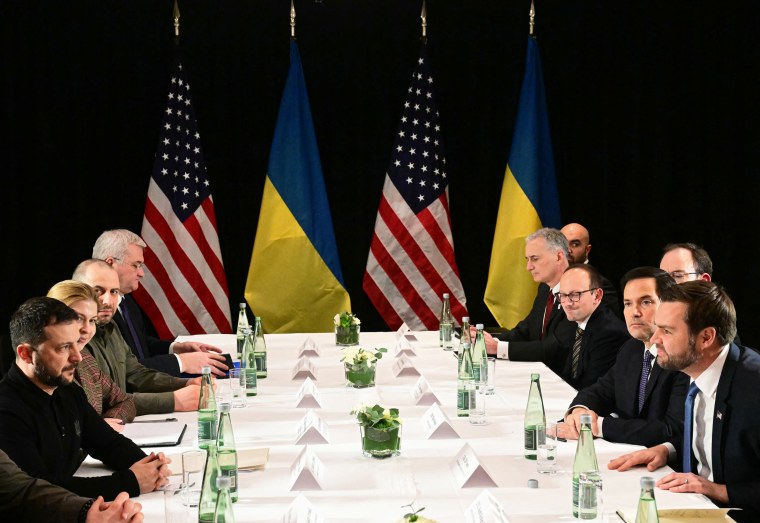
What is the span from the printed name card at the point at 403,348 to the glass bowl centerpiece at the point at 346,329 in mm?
239

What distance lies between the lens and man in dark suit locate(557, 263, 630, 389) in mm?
4266

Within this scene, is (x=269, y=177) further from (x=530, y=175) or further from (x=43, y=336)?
(x=43, y=336)

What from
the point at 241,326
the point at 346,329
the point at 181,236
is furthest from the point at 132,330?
the point at 181,236

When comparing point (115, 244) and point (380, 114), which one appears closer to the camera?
point (115, 244)

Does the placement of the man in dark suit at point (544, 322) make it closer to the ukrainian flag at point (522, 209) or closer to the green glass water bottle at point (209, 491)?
the ukrainian flag at point (522, 209)

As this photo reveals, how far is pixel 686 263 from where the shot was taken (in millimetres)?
4742

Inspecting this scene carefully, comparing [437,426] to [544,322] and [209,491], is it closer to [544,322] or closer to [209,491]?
[209,491]

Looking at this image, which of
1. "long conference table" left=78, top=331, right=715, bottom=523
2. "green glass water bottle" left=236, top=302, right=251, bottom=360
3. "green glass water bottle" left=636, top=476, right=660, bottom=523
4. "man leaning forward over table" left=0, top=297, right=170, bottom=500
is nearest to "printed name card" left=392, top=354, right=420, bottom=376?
"long conference table" left=78, top=331, right=715, bottom=523

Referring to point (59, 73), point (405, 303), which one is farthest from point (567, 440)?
point (59, 73)

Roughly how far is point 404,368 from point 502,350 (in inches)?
26.8

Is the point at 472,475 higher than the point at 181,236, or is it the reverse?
the point at 181,236

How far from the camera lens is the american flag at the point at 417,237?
22.1 ft

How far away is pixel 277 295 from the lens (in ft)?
21.9

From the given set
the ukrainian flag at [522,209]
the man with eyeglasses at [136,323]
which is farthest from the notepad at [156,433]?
the ukrainian flag at [522,209]
